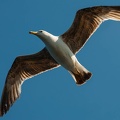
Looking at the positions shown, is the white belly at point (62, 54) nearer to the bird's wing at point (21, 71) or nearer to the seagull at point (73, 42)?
the seagull at point (73, 42)

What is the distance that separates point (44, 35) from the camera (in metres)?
13.4

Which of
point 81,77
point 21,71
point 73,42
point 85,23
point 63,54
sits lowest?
point 81,77

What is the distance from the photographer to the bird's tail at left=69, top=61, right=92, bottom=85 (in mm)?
13308

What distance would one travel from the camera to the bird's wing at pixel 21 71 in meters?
14.3

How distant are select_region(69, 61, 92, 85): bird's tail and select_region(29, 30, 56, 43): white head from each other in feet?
3.57

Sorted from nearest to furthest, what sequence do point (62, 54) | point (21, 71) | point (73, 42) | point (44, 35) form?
point (62, 54), point (44, 35), point (73, 42), point (21, 71)

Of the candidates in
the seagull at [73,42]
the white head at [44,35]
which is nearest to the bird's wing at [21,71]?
the seagull at [73,42]

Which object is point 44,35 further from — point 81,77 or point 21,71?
point 21,71

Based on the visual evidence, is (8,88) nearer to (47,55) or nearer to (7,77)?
(7,77)

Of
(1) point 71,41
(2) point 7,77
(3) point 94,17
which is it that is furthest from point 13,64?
(3) point 94,17

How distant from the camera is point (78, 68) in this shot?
13305 millimetres

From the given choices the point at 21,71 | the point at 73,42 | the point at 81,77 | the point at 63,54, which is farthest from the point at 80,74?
the point at 21,71

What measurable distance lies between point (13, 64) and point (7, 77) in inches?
23.1

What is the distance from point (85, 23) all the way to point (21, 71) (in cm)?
291
